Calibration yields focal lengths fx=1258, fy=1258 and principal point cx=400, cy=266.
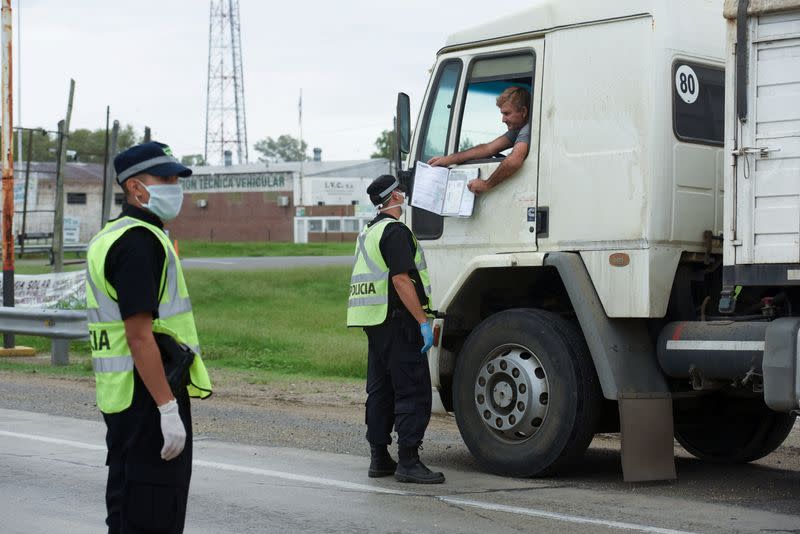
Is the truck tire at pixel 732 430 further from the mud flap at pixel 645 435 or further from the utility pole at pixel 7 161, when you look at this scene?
the utility pole at pixel 7 161

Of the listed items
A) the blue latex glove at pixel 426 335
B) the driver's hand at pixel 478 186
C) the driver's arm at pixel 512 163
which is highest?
the driver's arm at pixel 512 163

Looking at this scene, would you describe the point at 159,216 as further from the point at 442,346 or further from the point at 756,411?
the point at 756,411


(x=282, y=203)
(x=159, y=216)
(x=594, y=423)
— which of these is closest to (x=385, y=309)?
(x=594, y=423)

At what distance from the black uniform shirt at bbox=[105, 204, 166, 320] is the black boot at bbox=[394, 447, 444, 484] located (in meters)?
3.76

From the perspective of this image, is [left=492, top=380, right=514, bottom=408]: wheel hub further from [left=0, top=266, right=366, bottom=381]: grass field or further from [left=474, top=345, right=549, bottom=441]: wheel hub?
[left=0, top=266, right=366, bottom=381]: grass field

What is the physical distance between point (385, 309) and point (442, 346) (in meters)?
0.95

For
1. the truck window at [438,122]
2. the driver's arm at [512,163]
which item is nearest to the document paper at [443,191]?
the truck window at [438,122]

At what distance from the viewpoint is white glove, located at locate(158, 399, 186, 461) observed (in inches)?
165

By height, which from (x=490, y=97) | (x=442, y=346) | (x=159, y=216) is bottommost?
(x=442, y=346)

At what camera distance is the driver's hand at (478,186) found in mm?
8367

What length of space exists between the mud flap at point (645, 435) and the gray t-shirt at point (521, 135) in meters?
1.81

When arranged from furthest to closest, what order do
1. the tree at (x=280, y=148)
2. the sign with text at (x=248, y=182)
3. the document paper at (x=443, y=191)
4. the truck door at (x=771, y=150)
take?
the tree at (x=280, y=148), the sign with text at (x=248, y=182), the document paper at (x=443, y=191), the truck door at (x=771, y=150)

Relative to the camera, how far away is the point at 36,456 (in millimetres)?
8820

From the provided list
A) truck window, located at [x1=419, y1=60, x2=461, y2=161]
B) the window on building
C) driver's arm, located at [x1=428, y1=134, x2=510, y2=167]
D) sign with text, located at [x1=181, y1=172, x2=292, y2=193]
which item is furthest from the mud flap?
sign with text, located at [x1=181, y1=172, x2=292, y2=193]
